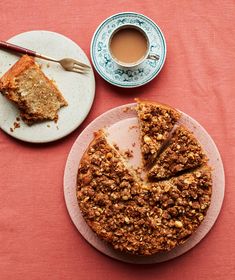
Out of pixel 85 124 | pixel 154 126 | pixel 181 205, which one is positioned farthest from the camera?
pixel 85 124

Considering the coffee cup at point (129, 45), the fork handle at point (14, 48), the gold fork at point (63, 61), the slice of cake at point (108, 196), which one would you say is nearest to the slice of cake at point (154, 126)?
the slice of cake at point (108, 196)

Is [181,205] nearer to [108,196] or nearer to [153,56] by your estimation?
[108,196]

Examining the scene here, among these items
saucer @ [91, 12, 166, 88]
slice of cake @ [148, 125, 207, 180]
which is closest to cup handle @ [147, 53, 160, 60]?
saucer @ [91, 12, 166, 88]

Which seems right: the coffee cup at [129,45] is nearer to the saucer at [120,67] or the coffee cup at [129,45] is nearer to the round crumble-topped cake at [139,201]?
the saucer at [120,67]

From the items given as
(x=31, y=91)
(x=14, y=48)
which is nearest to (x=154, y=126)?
(x=31, y=91)

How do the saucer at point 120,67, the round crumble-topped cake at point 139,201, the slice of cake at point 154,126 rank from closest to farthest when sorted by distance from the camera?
the round crumble-topped cake at point 139,201 < the slice of cake at point 154,126 < the saucer at point 120,67
